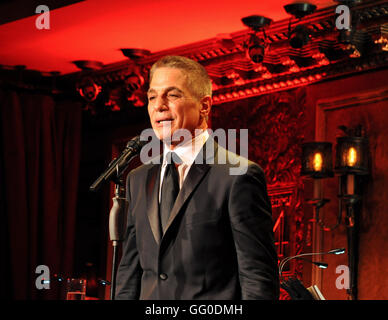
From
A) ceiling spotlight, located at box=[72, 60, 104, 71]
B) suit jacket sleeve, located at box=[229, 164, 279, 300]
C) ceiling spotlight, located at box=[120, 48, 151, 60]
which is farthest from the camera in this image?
ceiling spotlight, located at box=[72, 60, 104, 71]

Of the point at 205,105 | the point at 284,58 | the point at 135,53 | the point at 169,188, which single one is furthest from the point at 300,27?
the point at 169,188

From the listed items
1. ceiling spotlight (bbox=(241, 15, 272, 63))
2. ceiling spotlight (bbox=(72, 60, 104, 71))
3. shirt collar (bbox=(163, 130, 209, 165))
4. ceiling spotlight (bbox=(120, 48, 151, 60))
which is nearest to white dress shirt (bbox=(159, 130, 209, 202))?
shirt collar (bbox=(163, 130, 209, 165))

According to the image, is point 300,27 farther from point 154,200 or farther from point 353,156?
point 154,200

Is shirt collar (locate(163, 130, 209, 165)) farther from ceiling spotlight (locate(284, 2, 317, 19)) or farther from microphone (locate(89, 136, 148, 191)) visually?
ceiling spotlight (locate(284, 2, 317, 19))

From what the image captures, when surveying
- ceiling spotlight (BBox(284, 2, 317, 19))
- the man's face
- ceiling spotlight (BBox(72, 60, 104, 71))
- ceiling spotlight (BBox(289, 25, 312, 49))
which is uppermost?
ceiling spotlight (BBox(284, 2, 317, 19))

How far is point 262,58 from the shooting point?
409 cm

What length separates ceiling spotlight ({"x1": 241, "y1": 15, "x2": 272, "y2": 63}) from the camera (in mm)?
4066

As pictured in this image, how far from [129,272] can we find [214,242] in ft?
0.88

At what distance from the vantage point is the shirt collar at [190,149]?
1849mm

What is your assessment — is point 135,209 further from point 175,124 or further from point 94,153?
point 94,153

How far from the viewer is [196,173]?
72.1 inches

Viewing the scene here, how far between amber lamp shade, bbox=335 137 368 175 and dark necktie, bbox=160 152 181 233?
2.19m

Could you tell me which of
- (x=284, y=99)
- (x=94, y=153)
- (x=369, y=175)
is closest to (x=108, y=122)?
(x=94, y=153)

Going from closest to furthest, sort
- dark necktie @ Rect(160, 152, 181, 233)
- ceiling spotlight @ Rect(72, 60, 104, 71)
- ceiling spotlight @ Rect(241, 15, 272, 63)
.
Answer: dark necktie @ Rect(160, 152, 181, 233)
ceiling spotlight @ Rect(241, 15, 272, 63)
ceiling spotlight @ Rect(72, 60, 104, 71)
